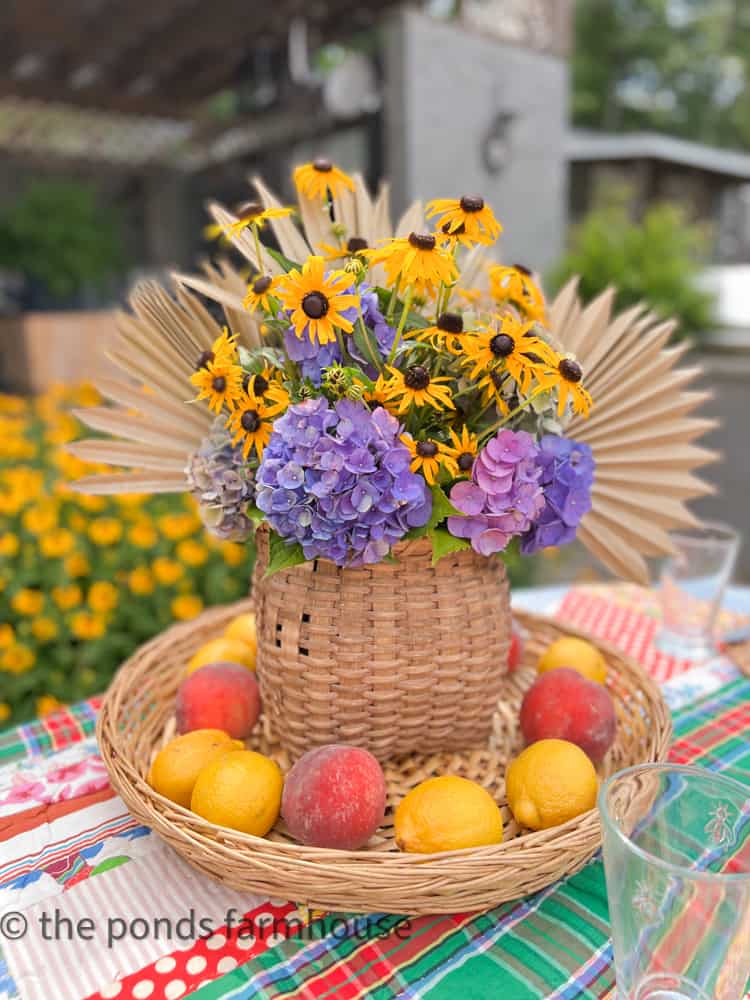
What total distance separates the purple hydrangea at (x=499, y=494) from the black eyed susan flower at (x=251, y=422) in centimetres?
16

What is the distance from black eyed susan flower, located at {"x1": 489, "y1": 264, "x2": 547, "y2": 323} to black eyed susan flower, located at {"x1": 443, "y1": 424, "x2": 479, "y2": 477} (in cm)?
16

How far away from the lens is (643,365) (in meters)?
0.75

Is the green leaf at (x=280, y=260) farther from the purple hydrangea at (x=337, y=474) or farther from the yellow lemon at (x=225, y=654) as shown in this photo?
the yellow lemon at (x=225, y=654)

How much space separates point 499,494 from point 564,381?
99 mm

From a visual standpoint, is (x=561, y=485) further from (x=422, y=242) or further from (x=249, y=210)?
(x=249, y=210)

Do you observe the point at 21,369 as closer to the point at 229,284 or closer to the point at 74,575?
the point at 74,575

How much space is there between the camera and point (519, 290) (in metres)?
0.70

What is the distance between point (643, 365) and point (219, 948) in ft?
2.04

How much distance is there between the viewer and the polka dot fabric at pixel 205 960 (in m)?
0.50

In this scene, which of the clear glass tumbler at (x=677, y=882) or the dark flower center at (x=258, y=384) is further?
the dark flower center at (x=258, y=384)

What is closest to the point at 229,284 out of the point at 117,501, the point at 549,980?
the point at 549,980

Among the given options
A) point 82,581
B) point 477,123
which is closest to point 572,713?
point 82,581

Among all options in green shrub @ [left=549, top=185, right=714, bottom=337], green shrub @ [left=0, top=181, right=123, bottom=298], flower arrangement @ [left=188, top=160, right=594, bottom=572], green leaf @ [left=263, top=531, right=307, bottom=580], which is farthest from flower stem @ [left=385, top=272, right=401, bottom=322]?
green shrub @ [left=0, top=181, right=123, bottom=298]

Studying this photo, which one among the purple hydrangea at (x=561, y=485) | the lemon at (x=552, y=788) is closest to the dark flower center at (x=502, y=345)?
the purple hydrangea at (x=561, y=485)
